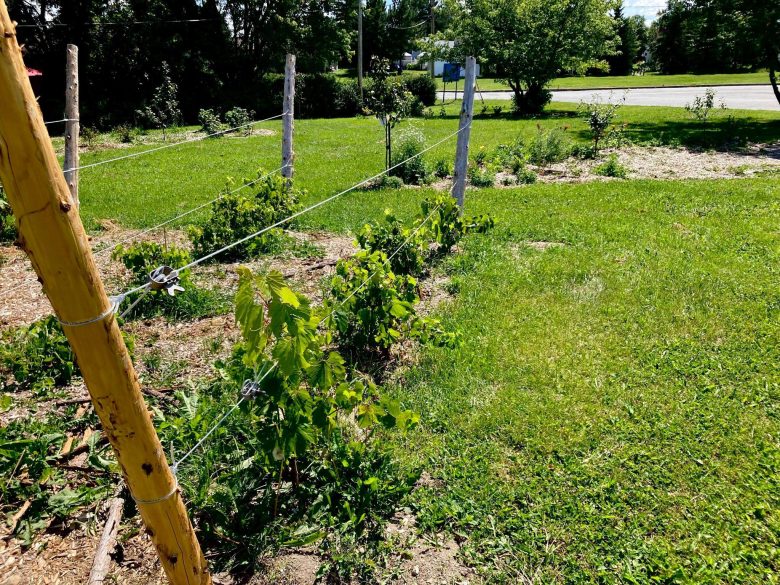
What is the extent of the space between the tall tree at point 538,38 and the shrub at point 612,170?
1318 cm

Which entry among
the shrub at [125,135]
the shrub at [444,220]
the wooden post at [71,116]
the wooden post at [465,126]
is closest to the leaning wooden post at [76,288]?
the wooden post at [71,116]

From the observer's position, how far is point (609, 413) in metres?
3.81

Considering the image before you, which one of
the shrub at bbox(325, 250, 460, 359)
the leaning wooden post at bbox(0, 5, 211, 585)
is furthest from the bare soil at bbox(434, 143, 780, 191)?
the leaning wooden post at bbox(0, 5, 211, 585)

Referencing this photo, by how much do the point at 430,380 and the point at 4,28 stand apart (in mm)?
3436

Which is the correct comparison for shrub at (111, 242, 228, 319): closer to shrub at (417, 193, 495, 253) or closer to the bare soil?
shrub at (417, 193, 495, 253)

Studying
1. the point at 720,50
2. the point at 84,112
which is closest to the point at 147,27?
the point at 84,112

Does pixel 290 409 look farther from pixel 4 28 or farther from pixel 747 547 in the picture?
pixel 747 547

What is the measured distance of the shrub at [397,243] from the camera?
5.36 m

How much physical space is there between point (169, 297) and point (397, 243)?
7.76 feet

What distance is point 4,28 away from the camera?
4.42 ft

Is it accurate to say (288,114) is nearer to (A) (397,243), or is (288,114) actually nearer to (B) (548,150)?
(A) (397,243)

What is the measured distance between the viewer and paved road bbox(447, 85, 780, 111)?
71.1 ft

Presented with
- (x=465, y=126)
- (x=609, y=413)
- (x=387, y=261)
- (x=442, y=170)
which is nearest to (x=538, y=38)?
(x=442, y=170)

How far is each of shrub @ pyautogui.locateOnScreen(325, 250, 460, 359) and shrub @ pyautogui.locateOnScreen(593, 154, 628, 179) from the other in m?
8.10
